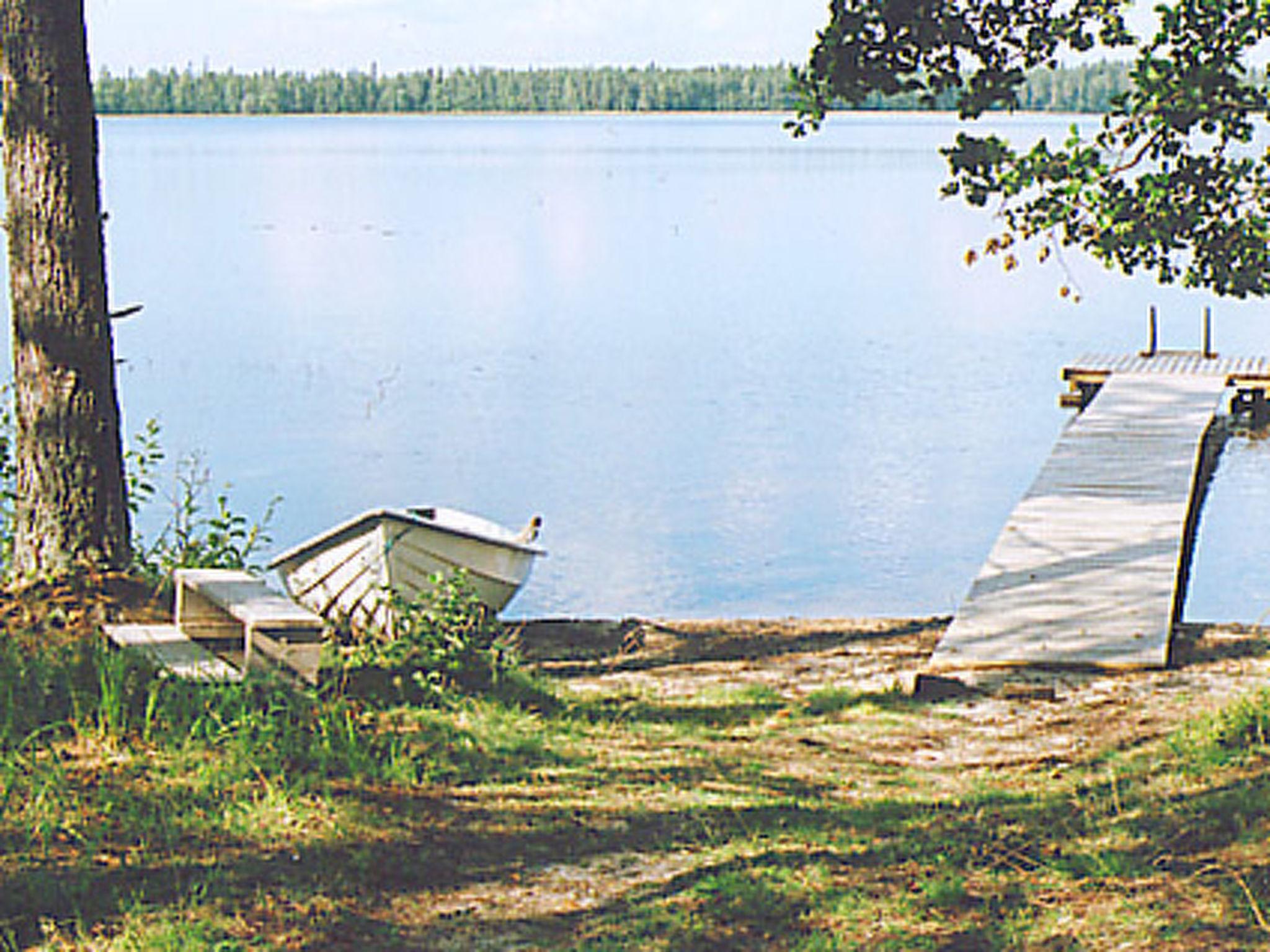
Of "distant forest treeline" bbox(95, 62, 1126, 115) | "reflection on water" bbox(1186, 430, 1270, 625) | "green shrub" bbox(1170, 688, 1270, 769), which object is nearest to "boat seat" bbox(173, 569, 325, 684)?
"green shrub" bbox(1170, 688, 1270, 769)

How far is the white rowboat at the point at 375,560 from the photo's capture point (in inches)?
331

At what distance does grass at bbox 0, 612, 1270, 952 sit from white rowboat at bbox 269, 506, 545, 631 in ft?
8.25

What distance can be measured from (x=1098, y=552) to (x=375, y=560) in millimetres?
4199

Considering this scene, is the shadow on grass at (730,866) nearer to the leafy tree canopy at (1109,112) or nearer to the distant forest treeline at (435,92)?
the leafy tree canopy at (1109,112)

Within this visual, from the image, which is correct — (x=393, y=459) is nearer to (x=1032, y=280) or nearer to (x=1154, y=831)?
(x=1154, y=831)

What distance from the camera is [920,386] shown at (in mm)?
23109

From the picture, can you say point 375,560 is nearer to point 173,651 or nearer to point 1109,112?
point 173,651

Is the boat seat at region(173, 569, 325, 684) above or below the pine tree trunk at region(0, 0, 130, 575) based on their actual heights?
below

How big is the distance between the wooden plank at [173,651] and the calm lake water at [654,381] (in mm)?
7399

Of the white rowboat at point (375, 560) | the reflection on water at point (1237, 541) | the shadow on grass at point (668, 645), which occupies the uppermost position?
the white rowboat at point (375, 560)

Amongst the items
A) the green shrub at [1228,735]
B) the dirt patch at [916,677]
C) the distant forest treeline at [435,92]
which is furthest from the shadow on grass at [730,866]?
the distant forest treeline at [435,92]

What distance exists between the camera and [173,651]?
18.4 feet

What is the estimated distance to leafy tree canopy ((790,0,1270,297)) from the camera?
6.23 m

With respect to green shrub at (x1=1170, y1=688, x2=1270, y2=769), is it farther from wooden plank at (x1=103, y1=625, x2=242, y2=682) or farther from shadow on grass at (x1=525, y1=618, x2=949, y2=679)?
wooden plank at (x1=103, y1=625, x2=242, y2=682)
